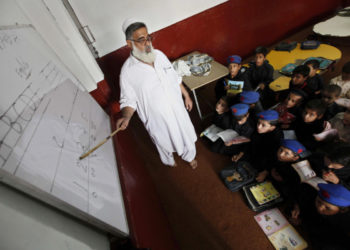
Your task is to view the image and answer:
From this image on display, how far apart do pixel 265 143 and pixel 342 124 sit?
3.22ft

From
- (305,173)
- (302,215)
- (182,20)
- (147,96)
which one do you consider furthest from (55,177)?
(182,20)

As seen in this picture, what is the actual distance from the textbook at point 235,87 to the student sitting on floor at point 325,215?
5.36 ft

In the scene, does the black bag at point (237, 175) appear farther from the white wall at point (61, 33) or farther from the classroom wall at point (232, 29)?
the classroom wall at point (232, 29)

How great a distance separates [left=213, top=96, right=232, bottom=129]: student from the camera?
2651mm

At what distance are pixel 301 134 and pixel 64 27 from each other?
312 cm

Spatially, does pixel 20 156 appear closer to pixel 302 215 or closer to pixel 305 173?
pixel 305 173

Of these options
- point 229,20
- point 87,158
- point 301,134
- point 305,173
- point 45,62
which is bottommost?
point 301,134

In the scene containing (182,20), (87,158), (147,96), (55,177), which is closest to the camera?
(55,177)

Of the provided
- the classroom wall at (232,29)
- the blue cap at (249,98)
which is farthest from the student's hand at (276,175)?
the classroom wall at (232,29)

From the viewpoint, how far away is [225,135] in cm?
258

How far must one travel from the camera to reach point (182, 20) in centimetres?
343

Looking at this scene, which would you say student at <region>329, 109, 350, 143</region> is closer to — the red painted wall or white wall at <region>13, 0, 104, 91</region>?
the red painted wall

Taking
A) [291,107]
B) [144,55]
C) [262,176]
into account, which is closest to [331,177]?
[262,176]

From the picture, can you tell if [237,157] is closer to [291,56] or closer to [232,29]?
[291,56]
